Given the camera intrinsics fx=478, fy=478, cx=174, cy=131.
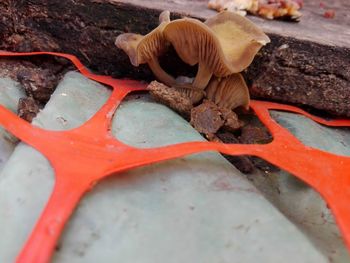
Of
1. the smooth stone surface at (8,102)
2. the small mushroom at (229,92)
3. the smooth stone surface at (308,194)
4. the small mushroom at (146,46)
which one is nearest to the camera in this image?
the smooth stone surface at (308,194)

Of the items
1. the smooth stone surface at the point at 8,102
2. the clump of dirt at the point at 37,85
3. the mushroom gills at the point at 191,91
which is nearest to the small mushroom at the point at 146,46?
the mushroom gills at the point at 191,91

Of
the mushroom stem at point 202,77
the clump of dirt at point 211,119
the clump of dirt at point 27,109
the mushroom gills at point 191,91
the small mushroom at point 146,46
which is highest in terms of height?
the small mushroom at point 146,46

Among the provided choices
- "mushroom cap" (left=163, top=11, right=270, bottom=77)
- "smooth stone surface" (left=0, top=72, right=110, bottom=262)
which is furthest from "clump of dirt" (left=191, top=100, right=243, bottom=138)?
"smooth stone surface" (left=0, top=72, right=110, bottom=262)

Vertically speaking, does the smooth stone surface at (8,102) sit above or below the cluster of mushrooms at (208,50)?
below

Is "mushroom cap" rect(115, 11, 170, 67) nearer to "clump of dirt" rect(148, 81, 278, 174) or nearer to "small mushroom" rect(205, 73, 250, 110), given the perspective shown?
"clump of dirt" rect(148, 81, 278, 174)

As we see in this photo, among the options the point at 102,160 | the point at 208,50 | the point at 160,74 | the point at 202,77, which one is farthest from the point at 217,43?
the point at 102,160

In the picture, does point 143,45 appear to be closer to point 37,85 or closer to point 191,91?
point 191,91

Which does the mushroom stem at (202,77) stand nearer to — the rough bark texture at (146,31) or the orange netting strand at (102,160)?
the rough bark texture at (146,31)
